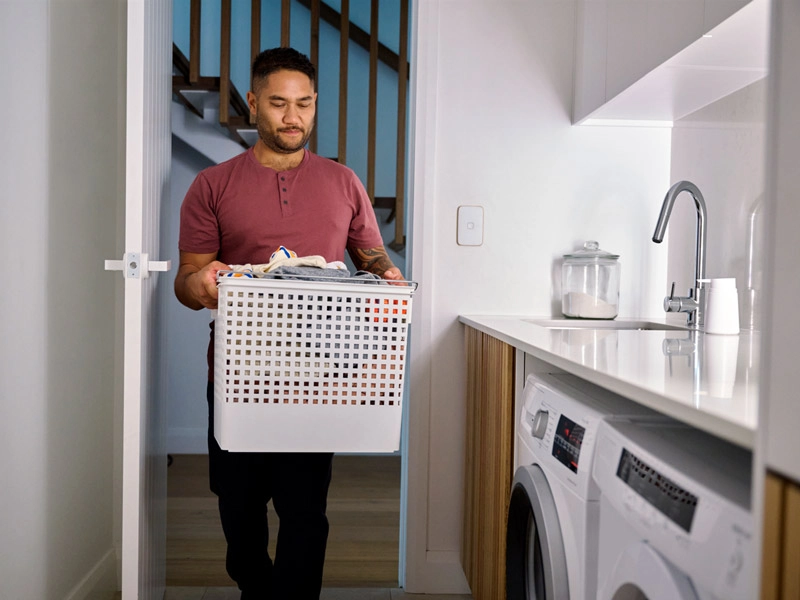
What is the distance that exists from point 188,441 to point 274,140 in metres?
2.48

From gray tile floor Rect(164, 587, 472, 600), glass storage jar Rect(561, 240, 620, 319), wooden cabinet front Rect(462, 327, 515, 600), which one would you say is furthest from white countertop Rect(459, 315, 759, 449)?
gray tile floor Rect(164, 587, 472, 600)

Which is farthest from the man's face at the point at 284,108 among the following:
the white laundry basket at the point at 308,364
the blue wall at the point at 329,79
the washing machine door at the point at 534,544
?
the blue wall at the point at 329,79

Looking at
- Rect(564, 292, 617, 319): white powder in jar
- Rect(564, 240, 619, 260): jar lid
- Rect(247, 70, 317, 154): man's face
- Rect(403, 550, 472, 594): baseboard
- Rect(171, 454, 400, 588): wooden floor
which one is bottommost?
Rect(171, 454, 400, 588): wooden floor

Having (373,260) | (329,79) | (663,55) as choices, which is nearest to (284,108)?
(373,260)

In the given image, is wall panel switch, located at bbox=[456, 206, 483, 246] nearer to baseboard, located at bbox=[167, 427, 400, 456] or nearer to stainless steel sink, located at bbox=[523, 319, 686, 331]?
stainless steel sink, located at bbox=[523, 319, 686, 331]

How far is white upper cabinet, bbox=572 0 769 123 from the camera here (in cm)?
145

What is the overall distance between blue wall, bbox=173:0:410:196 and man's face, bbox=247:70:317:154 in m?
1.93

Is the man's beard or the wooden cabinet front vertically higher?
the man's beard

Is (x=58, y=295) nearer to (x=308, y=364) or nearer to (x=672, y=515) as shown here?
(x=308, y=364)

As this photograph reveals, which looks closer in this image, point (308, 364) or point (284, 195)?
point (308, 364)

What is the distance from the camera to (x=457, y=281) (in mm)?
2299

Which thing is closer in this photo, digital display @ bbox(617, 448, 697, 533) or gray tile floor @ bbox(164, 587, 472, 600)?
digital display @ bbox(617, 448, 697, 533)

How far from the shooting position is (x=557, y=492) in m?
1.22

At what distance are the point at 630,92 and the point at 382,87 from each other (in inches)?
90.5
